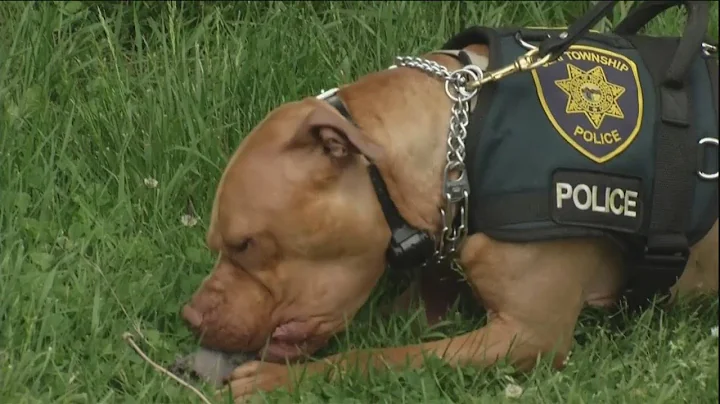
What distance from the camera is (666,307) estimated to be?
9.43 ft

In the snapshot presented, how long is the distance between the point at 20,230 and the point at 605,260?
1458 mm

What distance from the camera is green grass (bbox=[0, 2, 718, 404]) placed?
8.30 feet

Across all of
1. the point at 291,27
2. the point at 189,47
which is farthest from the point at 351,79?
the point at 189,47

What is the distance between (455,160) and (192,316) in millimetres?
673

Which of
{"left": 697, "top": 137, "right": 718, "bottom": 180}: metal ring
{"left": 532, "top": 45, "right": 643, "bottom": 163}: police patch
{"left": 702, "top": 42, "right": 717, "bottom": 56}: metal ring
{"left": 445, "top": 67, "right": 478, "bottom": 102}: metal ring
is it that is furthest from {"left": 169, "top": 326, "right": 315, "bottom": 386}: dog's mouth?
{"left": 702, "top": 42, "right": 717, "bottom": 56}: metal ring

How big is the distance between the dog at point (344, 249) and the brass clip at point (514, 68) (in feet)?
0.27

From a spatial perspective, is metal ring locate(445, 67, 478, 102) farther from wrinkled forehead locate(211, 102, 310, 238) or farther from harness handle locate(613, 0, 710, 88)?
harness handle locate(613, 0, 710, 88)

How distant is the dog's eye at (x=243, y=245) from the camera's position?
2.45 metres

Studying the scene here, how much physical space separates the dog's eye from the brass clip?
595mm

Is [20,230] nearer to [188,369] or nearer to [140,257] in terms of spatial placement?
[140,257]

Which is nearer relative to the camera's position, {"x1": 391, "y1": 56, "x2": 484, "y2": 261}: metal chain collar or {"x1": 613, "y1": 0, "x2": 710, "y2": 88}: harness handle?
{"x1": 391, "y1": 56, "x2": 484, "y2": 261}: metal chain collar

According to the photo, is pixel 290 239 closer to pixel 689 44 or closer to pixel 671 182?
pixel 671 182

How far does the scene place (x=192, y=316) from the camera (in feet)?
8.24

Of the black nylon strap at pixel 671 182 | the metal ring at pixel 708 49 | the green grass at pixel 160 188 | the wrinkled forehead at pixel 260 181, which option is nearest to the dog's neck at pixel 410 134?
the wrinkled forehead at pixel 260 181
